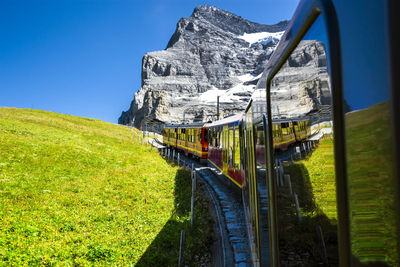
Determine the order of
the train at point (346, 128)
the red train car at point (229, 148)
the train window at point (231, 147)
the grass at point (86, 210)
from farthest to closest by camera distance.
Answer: the train window at point (231, 147) < the red train car at point (229, 148) < the grass at point (86, 210) < the train at point (346, 128)

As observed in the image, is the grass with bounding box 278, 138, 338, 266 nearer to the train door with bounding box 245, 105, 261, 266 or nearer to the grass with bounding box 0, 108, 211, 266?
the train door with bounding box 245, 105, 261, 266

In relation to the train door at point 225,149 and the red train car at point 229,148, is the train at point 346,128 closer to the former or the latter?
the red train car at point 229,148

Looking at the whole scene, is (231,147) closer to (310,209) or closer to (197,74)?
(310,209)

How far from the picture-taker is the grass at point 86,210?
7.34 meters

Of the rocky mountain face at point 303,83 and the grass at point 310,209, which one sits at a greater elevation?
the rocky mountain face at point 303,83

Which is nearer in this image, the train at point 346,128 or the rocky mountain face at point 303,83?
the train at point 346,128

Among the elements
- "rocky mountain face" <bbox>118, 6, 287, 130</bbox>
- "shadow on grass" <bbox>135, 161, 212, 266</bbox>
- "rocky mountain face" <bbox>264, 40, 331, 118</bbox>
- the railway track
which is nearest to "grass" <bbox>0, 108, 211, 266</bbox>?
"shadow on grass" <bbox>135, 161, 212, 266</bbox>

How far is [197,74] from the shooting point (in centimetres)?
15862

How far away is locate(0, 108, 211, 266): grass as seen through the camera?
289 inches

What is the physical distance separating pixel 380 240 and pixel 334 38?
0.73m

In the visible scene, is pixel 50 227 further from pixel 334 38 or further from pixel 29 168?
pixel 334 38

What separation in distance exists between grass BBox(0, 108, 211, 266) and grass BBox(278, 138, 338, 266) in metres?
6.48

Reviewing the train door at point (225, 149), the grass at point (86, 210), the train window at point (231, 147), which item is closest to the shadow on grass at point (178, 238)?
the grass at point (86, 210)

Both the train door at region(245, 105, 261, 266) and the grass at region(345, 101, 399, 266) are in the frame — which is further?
the train door at region(245, 105, 261, 266)
